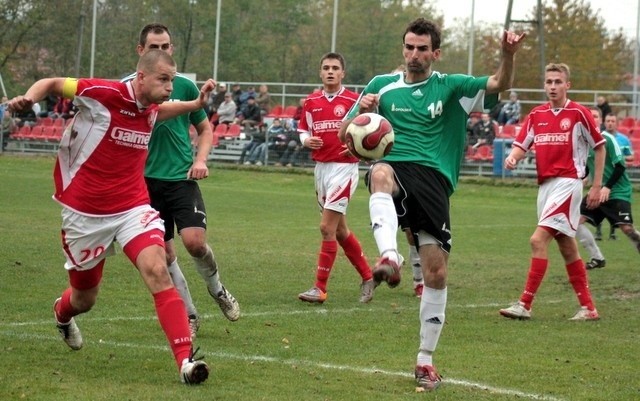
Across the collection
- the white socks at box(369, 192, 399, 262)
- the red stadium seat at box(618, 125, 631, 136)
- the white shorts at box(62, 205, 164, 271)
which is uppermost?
the red stadium seat at box(618, 125, 631, 136)

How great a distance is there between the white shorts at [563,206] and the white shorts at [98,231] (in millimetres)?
4524

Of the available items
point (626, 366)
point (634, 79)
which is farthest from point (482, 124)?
point (626, 366)

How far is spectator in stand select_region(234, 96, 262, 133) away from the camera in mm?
32812

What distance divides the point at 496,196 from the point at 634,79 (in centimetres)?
939

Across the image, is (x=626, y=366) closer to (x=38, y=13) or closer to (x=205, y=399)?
(x=205, y=399)

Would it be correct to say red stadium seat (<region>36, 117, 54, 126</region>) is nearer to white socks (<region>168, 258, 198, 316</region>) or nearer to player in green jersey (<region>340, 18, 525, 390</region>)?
white socks (<region>168, 258, 198, 316</region>)

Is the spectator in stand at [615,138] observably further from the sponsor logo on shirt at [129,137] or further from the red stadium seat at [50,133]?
the red stadium seat at [50,133]

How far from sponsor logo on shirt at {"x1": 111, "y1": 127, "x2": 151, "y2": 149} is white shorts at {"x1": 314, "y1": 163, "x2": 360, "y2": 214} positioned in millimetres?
4412

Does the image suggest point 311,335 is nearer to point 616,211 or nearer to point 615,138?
point 616,211

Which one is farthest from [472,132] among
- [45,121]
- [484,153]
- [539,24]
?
[45,121]

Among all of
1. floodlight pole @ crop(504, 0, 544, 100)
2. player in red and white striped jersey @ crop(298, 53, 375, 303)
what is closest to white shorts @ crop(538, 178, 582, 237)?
player in red and white striped jersey @ crop(298, 53, 375, 303)

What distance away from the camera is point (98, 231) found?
23.2 feet

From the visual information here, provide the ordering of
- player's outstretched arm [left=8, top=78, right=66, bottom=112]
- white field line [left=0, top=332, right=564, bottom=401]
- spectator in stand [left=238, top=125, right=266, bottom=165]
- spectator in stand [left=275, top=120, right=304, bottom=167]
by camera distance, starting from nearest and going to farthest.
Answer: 1. player's outstretched arm [left=8, top=78, right=66, bottom=112]
2. white field line [left=0, top=332, right=564, bottom=401]
3. spectator in stand [left=275, top=120, right=304, bottom=167]
4. spectator in stand [left=238, top=125, right=266, bottom=165]

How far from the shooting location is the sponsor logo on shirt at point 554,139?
34.4 ft
